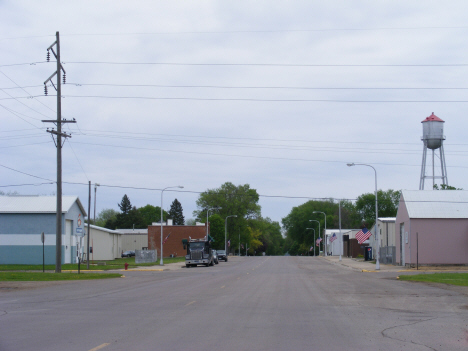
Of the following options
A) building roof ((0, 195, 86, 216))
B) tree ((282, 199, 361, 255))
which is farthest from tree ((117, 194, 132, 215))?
building roof ((0, 195, 86, 216))

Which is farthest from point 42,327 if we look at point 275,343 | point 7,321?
point 275,343

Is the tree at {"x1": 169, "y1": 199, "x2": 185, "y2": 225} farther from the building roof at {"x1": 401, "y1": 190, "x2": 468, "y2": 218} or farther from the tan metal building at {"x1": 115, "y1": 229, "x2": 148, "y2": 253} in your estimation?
the building roof at {"x1": 401, "y1": 190, "x2": 468, "y2": 218}

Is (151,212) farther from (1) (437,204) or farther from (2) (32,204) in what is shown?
(1) (437,204)

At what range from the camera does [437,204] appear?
48656 mm

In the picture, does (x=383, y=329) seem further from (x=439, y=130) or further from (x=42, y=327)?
(x=439, y=130)

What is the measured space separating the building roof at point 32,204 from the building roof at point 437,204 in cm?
3555

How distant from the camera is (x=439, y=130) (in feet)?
202

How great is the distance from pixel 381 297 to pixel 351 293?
1935 mm

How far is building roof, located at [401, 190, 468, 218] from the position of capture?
4716 centimetres

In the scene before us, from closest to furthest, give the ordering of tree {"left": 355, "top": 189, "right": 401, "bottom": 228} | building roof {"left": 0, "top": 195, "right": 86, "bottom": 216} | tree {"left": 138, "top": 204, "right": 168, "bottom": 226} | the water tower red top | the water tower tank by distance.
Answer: building roof {"left": 0, "top": 195, "right": 86, "bottom": 216}
the water tower tank
the water tower red top
tree {"left": 355, "top": 189, "right": 401, "bottom": 228}
tree {"left": 138, "top": 204, "right": 168, "bottom": 226}

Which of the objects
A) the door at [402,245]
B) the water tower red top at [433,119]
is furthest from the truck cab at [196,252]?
the water tower red top at [433,119]

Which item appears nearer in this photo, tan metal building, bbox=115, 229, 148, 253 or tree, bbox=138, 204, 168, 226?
tan metal building, bbox=115, 229, 148, 253

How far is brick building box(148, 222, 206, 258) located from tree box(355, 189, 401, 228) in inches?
2206

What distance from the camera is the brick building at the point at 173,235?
97.8 m
